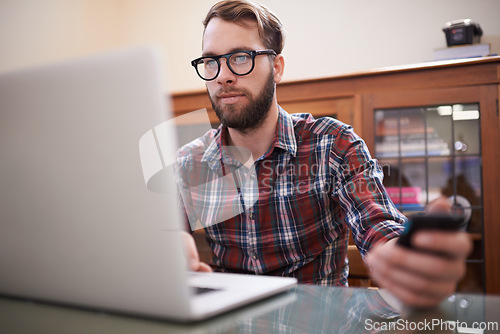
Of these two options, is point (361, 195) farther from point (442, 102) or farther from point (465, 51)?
point (465, 51)

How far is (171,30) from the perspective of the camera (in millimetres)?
3205

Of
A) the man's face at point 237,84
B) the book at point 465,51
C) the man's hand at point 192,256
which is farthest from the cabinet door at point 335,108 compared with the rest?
the man's hand at point 192,256

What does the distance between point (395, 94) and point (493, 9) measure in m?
0.81

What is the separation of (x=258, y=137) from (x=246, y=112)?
0.09 metres

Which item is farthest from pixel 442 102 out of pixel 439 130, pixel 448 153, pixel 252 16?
pixel 252 16

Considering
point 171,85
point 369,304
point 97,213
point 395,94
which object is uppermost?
point 171,85

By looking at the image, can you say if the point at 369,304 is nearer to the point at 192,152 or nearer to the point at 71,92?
the point at 71,92

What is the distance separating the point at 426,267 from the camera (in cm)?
42

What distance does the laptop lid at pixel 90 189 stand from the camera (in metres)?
0.42

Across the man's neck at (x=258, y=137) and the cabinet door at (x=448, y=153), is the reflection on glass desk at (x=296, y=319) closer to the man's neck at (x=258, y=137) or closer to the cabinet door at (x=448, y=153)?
the man's neck at (x=258, y=137)

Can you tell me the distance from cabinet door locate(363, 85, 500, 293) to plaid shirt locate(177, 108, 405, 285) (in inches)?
36.8

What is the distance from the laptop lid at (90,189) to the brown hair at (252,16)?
90cm

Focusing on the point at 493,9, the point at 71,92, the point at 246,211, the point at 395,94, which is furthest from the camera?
the point at 493,9

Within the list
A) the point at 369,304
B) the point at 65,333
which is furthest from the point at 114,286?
the point at 369,304
